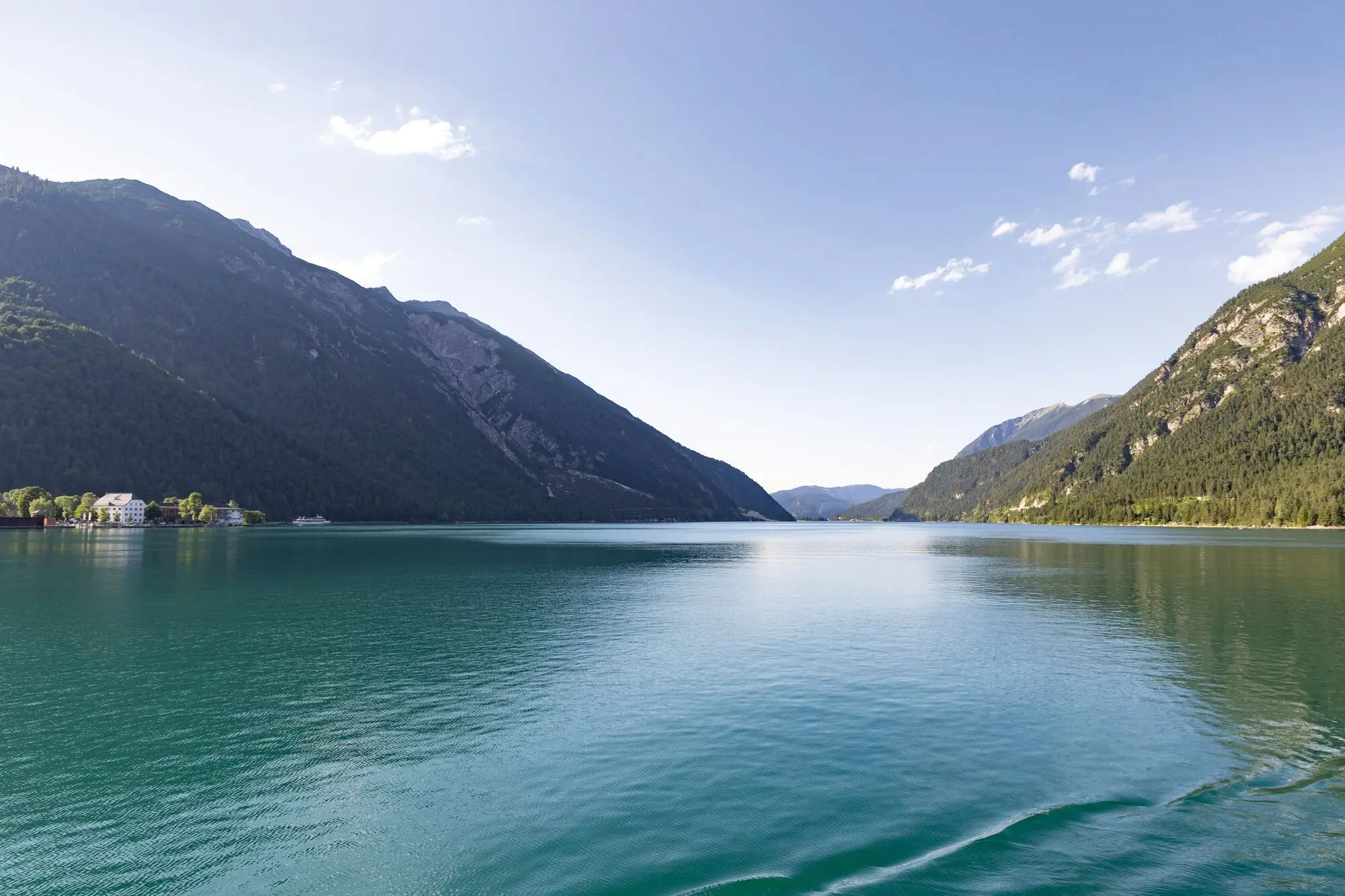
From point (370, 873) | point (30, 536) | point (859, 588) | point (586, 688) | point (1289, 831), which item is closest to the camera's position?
point (370, 873)

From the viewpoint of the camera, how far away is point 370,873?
701 inches

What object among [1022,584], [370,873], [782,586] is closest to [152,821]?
[370,873]

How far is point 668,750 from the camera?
27422 mm

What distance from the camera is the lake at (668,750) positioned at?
18.2 meters

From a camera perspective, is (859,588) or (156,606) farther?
(859,588)

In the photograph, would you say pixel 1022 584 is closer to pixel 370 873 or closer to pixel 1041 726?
pixel 1041 726

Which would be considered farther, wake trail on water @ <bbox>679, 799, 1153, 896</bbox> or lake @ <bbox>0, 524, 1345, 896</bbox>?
lake @ <bbox>0, 524, 1345, 896</bbox>

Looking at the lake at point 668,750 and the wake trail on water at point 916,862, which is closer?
the wake trail on water at point 916,862

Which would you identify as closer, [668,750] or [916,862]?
[916,862]

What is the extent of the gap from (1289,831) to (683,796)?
709 inches

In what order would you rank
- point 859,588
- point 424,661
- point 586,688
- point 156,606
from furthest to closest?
point 859,588 < point 156,606 < point 424,661 < point 586,688

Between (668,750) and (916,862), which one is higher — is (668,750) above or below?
below

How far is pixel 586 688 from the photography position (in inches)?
1467

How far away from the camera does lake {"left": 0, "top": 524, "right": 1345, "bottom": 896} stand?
1822cm
